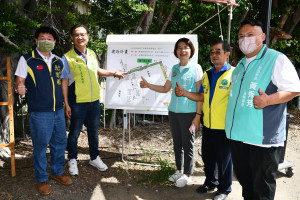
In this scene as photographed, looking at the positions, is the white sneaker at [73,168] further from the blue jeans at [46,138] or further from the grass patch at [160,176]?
the grass patch at [160,176]

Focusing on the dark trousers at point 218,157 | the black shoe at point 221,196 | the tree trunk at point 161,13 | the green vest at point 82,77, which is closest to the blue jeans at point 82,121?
the green vest at point 82,77

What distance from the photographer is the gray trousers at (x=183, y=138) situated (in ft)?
10.3

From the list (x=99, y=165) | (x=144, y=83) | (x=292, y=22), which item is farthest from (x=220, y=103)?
(x=292, y=22)

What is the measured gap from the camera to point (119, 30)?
6195 millimetres

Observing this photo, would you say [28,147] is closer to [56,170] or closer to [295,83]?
[56,170]

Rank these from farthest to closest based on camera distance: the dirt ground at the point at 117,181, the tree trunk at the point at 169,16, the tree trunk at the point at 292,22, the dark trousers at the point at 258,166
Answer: the tree trunk at the point at 292,22 → the tree trunk at the point at 169,16 → the dirt ground at the point at 117,181 → the dark trousers at the point at 258,166

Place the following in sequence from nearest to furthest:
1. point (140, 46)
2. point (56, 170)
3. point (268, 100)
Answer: point (268, 100)
point (56, 170)
point (140, 46)

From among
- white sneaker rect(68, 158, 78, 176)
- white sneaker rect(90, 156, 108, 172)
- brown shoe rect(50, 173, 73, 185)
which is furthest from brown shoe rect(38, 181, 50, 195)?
white sneaker rect(90, 156, 108, 172)

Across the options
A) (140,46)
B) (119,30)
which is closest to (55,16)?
(119,30)

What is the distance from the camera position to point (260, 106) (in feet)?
6.33

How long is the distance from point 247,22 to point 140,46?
2022 millimetres

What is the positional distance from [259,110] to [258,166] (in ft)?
1.59

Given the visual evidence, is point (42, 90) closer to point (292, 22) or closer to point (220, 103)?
point (220, 103)

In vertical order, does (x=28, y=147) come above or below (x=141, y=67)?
below
